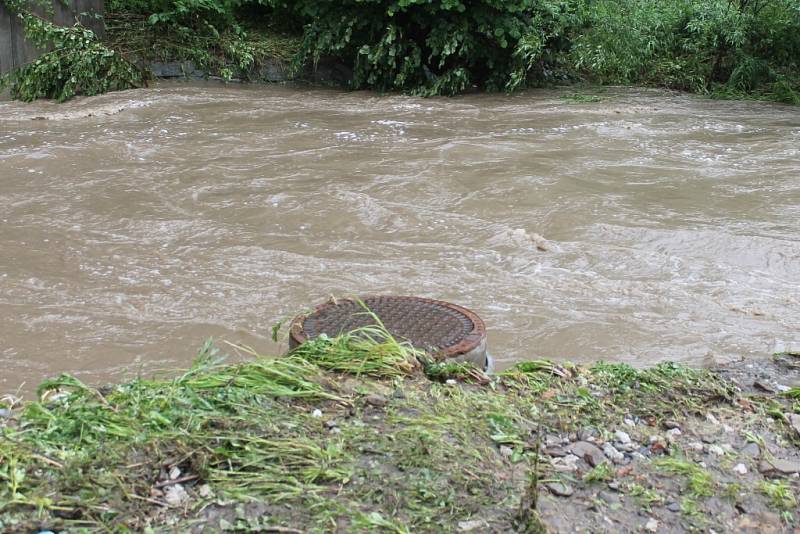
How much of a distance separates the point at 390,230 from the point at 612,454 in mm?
4125

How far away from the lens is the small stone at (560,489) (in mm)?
2752

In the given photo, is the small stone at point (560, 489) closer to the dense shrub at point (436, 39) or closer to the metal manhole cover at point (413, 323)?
the metal manhole cover at point (413, 323)

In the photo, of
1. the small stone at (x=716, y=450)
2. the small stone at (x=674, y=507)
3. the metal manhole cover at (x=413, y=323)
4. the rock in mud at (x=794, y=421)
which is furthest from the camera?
the metal manhole cover at (x=413, y=323)

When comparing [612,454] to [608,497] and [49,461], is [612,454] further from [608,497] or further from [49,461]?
[49,461]

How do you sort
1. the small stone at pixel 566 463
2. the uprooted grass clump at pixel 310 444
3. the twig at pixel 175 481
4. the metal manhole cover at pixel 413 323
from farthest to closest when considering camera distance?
the metal manhole cover at pixel 413 323 < the small stone at pixel 566 463 < the twig at pixel 175 481 < the uprooted grass clump at pixel 310 444

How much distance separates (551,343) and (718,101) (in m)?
10.4

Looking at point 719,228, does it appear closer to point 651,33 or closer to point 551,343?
point 551,343

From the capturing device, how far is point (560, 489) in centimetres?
277

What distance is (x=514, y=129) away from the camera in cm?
1105

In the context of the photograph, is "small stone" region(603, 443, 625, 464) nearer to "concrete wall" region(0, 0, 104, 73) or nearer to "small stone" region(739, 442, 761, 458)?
"small stone" region(739, 442, 761, 458)

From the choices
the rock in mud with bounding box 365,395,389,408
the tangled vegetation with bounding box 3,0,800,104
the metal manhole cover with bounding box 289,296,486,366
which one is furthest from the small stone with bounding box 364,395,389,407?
the tangled vegetation with bounding box 3,0,800,104

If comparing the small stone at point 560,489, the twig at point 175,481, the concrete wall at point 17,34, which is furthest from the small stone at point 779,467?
the concrete wall at point 17,34

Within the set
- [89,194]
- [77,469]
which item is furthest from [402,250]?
[77,469]

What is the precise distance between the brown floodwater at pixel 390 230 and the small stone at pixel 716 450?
1428 mm
